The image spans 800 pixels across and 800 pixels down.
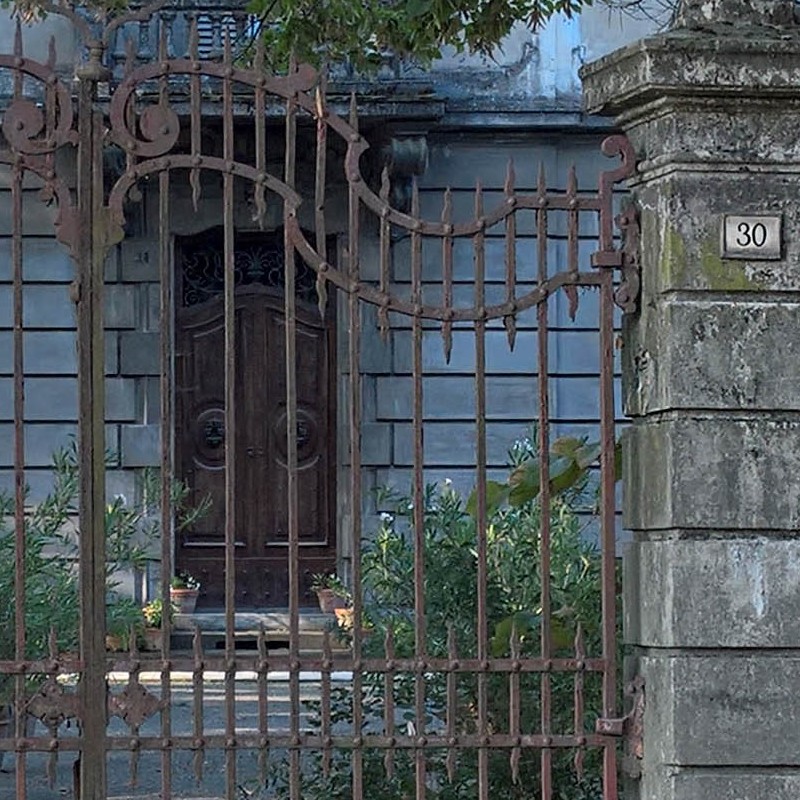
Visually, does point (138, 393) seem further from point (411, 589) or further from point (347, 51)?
point (411, 589)

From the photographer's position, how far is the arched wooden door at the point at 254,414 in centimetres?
1587

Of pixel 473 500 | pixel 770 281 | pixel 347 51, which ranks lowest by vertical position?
pixel 473 500

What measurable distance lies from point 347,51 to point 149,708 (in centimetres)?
476

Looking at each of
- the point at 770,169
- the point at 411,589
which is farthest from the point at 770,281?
the point at 411,589

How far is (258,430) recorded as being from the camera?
16.0 m

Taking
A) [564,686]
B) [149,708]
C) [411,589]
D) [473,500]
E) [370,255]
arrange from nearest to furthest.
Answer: [149,708] < [473,500] < [564,686] < [411,589] < [370,255]

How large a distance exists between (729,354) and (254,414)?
1080 centimetres

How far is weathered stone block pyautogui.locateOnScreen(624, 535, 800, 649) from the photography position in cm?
536

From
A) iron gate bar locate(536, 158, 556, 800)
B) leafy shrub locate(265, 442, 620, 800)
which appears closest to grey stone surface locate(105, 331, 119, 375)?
leafy shrub locate(265, 442, 620, 800)

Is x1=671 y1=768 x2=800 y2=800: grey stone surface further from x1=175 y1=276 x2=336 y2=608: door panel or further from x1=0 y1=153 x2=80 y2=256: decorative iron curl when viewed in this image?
x1=175 y1=276 x2=336 y2=608: door panel

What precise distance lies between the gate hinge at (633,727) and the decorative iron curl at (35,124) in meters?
2.13

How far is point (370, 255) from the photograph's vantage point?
613 inches

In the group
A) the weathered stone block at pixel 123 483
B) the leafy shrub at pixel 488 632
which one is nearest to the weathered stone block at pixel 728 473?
the leafy shrub at pixel 488 632

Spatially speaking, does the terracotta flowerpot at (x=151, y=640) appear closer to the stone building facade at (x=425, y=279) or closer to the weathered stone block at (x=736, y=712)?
the stone building facade at (x=425, y=279)
